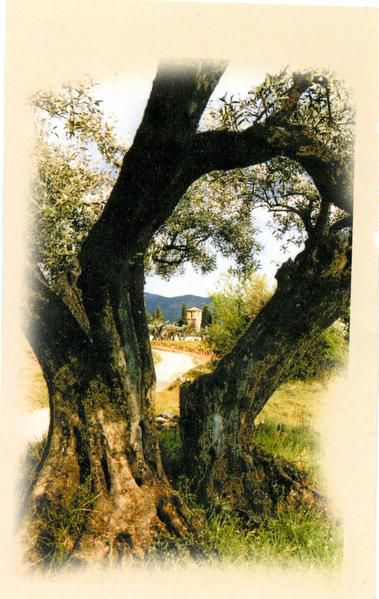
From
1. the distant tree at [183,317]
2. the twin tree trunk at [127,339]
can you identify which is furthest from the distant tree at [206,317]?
the twin tree trunk at [127,339]

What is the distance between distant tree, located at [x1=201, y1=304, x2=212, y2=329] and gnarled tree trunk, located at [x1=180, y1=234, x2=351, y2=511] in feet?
1.50

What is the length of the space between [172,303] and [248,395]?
4.39 feet

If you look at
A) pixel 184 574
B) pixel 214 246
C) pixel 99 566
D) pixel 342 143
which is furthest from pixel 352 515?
pixel 342 143

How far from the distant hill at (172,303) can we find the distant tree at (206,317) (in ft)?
0.18

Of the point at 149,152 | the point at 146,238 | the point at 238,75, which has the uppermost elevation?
the point at 238,75

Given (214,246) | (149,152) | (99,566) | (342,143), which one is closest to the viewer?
(149,152)

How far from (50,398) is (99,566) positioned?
1.63 meters

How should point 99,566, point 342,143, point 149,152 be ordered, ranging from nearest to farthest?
1. point 149,152
2. point 99,566
3. point 342,143

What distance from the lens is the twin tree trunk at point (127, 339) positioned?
4.23 m

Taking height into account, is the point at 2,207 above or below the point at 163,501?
above

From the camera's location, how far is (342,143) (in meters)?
4.89

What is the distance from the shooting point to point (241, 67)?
459 centimetres

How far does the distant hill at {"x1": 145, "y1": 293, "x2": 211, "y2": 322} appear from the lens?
16.1ft

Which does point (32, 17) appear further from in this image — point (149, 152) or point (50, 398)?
point (50, 398)
